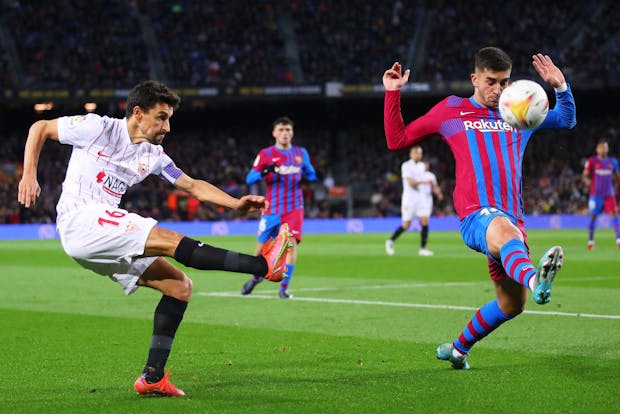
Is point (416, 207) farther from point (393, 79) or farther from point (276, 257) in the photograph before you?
point (276, 257)

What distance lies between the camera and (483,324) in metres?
6.68

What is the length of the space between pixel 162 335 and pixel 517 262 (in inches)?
90.7

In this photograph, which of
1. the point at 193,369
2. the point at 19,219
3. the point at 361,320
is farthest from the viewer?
the point at 19,219

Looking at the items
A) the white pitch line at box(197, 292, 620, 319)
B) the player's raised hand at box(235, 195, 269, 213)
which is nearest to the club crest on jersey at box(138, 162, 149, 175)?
the player's raised hand at box(235, 195, 269, 213)

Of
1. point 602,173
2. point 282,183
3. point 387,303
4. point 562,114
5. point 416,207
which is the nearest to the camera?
point 562,114

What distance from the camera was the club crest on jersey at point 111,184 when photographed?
6.02 meters

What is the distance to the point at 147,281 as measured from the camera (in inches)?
244

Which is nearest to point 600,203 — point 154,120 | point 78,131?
point 154,120

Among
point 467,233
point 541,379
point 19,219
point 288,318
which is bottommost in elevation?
point 19,219

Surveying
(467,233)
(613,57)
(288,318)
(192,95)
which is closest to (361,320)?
(288,318)

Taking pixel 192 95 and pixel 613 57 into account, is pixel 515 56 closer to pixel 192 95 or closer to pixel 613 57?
pixel 613 57

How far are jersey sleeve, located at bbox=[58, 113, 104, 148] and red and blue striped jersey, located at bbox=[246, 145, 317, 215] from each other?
681 cm

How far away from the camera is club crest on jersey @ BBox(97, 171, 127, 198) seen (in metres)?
6.02

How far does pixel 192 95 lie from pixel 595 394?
118 ft
